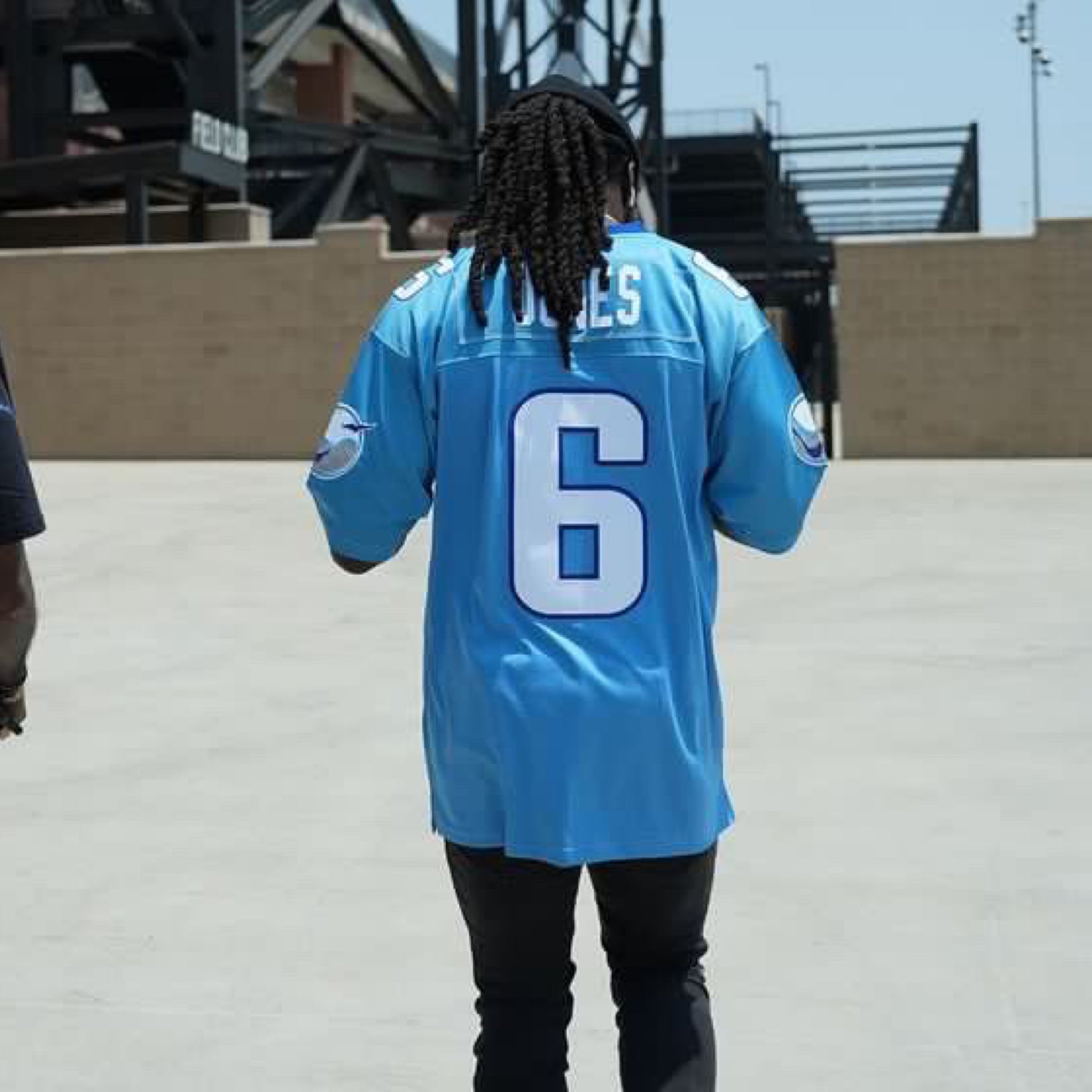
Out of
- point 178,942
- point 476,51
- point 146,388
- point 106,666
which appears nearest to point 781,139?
point 476,51

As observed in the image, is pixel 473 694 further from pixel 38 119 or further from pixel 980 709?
pixel 38 119

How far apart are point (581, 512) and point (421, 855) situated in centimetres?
291

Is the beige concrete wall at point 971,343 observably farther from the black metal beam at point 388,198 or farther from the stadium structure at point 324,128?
the black metal beam at point 388,198

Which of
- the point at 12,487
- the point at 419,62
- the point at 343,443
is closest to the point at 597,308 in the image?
the point at 343,443

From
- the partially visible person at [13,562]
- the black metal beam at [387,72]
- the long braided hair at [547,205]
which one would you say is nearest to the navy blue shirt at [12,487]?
the partially visible person at [13,562]

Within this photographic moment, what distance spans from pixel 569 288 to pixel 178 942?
99.3 inches

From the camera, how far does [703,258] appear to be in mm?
2635

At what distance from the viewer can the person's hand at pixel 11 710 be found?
113 inches

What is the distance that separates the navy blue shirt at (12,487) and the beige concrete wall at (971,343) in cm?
1790

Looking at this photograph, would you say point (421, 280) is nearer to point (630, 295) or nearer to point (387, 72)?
point (630, 295)

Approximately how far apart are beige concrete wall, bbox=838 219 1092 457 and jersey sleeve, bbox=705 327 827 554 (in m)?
17.7

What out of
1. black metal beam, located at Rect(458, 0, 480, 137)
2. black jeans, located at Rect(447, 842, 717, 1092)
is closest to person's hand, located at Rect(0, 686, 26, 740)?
black jeans, located at Rect(447, 842, 717, 1092)

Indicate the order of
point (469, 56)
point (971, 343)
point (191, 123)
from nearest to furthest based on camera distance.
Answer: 1. point (971, 343)
2. point (191, 123)
3. point (469, 56)

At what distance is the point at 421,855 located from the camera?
5.22 m
